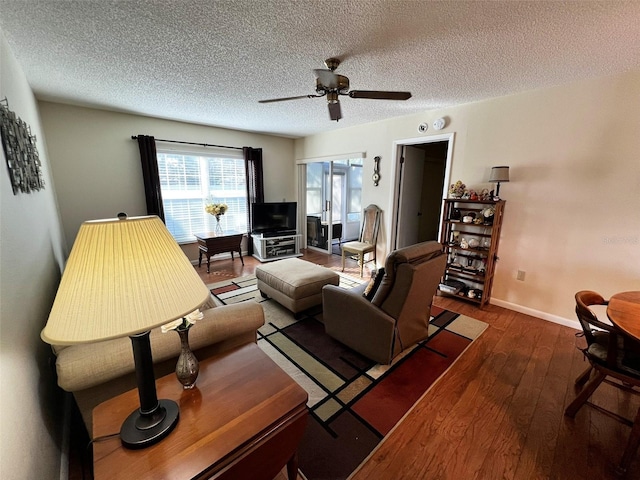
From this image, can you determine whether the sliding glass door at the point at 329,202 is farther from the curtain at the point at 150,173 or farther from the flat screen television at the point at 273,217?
the curtain at the point at 150,173

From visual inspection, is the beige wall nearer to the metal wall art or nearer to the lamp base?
the metal wall art

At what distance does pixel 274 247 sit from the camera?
16.9 ft

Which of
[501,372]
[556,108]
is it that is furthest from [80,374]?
[556,108]

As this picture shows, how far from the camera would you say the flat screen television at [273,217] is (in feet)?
16.6

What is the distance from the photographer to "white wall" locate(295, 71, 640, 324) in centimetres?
237

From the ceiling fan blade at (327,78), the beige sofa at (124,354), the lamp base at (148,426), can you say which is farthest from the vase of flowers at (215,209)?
the lamp base at (148,426)

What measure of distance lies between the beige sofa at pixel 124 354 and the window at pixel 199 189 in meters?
3.65

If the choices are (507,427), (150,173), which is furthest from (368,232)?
(150,173)

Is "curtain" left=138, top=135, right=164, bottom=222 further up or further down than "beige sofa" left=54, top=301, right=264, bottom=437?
further up

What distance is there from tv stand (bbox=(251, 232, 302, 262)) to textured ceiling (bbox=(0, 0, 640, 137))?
2.62 metres

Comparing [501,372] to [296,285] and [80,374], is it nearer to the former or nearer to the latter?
[296,285]

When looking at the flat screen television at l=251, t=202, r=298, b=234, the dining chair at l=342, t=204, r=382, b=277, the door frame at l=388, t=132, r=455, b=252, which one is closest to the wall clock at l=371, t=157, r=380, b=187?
the door frame at l=388, t=132, r=455, b=252

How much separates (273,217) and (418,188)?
2789mm

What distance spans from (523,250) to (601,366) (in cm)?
172
